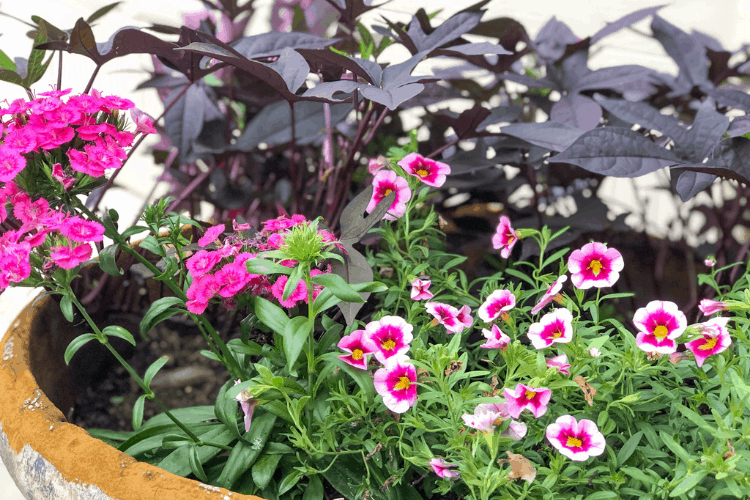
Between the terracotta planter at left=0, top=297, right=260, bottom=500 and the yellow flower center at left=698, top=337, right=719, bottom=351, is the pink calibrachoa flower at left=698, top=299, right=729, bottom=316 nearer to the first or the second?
the yellow flower center at left=698, top=337, right=719, bottom=351

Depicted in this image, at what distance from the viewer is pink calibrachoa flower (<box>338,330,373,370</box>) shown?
1.98 ft

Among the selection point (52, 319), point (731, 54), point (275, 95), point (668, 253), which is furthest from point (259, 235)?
point (731, 54)

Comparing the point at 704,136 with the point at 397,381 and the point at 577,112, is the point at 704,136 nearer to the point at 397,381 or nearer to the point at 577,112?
the point at 577,112

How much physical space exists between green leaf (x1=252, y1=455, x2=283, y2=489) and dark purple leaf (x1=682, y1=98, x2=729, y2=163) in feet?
2.43

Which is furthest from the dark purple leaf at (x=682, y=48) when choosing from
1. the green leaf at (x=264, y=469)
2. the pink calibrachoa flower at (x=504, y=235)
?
the green leaf at (x=264, y=469)

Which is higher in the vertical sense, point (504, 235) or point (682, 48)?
point (682, 48)

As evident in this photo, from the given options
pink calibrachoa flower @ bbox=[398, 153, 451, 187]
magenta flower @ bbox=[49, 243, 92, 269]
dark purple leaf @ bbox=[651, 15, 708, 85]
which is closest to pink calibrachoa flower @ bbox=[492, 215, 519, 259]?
pink calibrachoa flower @ bbox=[398, 153, 451, 187]

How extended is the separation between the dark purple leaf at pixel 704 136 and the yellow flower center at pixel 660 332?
1.24 feet

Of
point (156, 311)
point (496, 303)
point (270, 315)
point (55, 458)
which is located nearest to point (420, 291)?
point (496, 303)

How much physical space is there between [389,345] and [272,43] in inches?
23.0

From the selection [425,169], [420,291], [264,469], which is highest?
[425,169]

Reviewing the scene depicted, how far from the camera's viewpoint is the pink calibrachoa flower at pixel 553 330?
0.57 m

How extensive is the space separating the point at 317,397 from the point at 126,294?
626 millimetres

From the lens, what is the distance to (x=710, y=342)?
0.58m
